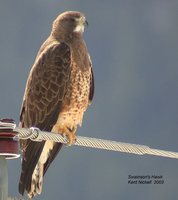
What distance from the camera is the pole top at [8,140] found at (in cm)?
292

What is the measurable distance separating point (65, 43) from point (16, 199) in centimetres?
357

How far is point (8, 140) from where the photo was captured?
9.70 feet

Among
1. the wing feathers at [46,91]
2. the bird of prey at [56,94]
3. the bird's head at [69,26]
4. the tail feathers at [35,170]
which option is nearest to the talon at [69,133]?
the bird of prey at [56,94]

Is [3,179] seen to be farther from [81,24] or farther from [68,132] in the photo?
[81,24]

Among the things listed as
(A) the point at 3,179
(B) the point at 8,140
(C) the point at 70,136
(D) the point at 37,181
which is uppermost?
(B) the point at 8,140

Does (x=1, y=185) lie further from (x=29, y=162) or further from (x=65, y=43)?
(x=65, y=43)

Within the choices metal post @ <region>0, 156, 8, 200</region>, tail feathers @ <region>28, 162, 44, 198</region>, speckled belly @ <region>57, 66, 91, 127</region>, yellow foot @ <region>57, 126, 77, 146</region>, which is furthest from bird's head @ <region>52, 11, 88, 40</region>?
metal post @ <region>0, 156, 8, 200</region>

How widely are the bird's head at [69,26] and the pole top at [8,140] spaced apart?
11.2ft

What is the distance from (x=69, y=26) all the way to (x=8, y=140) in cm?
364

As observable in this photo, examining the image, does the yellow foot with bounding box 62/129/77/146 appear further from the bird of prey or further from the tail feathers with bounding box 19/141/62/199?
the tail feathers with bounding box 19/141/62/199

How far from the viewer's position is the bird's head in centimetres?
638

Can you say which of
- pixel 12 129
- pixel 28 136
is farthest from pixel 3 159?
pixel 28 136

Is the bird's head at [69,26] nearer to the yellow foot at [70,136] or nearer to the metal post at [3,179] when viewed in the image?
the yellow foot at [70,136]

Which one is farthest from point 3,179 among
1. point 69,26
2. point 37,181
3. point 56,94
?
point 69,26
